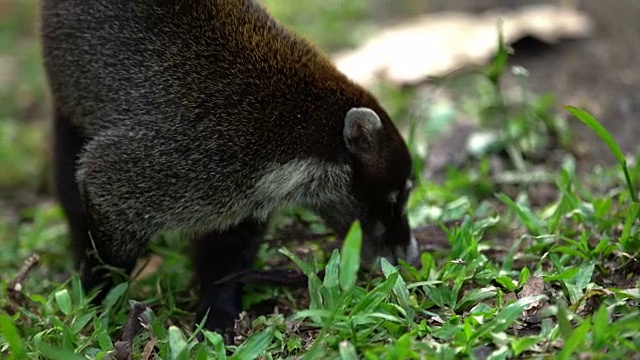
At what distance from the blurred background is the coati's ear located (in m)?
0.93

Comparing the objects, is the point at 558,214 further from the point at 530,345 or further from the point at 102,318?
the point at 102,318

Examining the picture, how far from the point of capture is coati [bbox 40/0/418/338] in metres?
4.34

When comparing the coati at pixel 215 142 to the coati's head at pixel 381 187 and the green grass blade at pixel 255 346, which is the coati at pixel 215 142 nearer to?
the coati's head at pixel 381 187

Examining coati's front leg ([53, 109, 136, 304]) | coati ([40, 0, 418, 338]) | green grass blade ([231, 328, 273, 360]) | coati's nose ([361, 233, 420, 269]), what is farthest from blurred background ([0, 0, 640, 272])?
green grass blade ([231, 328, 273, 360])

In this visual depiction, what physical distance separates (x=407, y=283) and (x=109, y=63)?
2076 mm

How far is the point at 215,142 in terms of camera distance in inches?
171

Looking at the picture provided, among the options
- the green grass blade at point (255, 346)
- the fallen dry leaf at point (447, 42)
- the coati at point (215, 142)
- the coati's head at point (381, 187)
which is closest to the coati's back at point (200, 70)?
the coati at point (215, 142)

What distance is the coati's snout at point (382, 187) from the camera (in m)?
4.39

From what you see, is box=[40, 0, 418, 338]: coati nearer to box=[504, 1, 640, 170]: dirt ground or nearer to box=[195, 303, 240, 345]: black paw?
box=[195, 303, 240, 345]: black paw

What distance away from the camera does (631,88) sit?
6.80 meters

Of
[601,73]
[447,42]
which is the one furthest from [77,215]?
[601,73]

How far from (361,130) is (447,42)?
12.0ft

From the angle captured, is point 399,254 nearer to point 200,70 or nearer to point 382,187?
point 382,187

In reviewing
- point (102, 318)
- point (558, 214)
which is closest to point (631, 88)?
point (558, 214)
